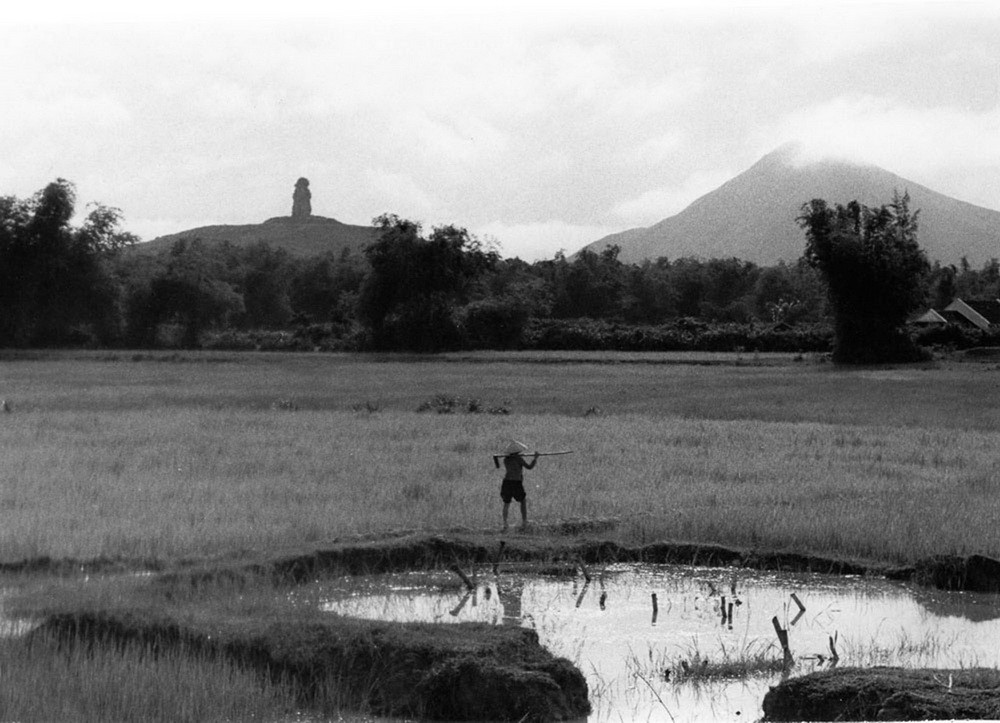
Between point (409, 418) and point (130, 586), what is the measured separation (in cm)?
1139

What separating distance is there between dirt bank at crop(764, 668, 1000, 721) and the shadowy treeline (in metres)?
24.7

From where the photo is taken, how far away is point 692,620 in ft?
22.0

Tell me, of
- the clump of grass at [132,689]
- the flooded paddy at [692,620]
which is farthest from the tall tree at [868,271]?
the clump of grass at [132,689]

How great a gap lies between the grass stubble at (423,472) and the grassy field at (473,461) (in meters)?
0.04

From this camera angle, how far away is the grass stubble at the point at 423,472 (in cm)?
804

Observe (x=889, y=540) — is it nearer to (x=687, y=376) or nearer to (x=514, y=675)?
(x=514, y=675)

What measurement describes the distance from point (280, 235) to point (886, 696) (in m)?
39.6

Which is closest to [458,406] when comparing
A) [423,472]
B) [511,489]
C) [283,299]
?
[423,472]

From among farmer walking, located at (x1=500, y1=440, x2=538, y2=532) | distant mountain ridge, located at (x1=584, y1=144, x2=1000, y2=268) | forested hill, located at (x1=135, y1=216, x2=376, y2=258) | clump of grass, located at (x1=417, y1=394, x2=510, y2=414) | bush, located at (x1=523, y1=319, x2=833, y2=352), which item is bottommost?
clump of grass, located at (x1=417, y1=394, x2=510, y2=414)

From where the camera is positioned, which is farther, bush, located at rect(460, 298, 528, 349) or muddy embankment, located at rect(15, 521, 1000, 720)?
bush, located at rect(460, 298, 528, 349)

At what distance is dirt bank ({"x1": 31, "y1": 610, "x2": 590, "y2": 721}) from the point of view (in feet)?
16.2

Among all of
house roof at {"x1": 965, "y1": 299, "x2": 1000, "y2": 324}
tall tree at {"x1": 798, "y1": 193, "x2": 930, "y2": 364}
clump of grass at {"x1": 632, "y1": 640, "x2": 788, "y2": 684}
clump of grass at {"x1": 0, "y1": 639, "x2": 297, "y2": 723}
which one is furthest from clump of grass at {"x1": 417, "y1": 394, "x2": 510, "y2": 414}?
house roof at {"x1": 965, "y1": 299, "x2": 1000, "y2": 324}

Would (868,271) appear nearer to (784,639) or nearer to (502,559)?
(502,559)

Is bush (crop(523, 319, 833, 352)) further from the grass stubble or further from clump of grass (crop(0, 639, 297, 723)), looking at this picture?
clump of grass (crop(0, 639, 297, 723))
